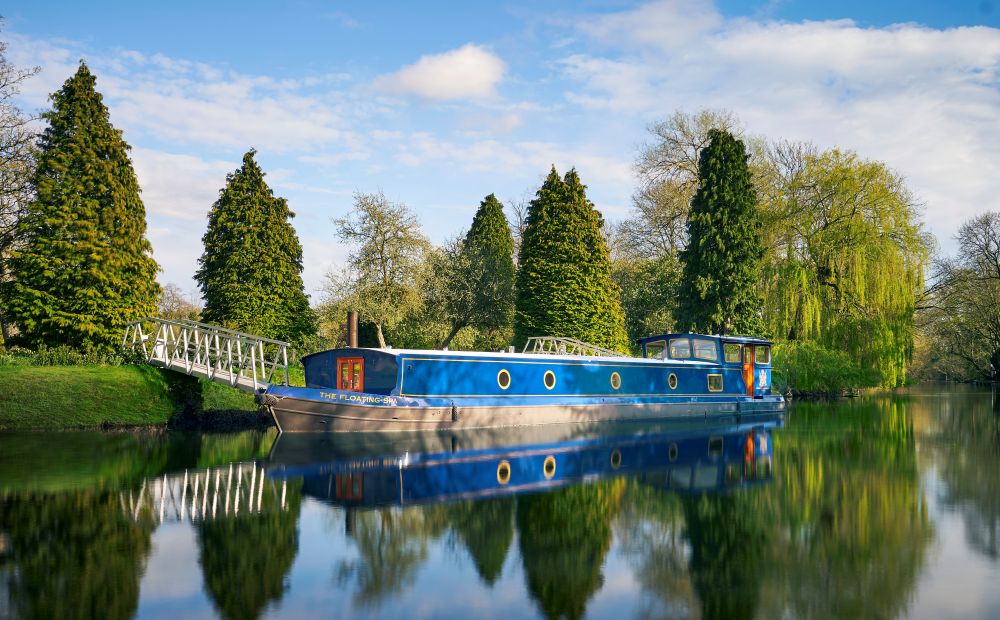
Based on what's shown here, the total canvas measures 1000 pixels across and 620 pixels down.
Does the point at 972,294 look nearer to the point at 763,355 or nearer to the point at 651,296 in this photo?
the point at 651,296

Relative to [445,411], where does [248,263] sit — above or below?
above

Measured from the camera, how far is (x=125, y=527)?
433 inches

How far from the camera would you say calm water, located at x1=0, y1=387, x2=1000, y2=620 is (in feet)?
26.0

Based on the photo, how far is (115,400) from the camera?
2452 cm

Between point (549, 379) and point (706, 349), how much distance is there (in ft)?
27.8

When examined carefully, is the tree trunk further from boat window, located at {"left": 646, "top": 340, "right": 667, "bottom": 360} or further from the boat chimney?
the boat chimney

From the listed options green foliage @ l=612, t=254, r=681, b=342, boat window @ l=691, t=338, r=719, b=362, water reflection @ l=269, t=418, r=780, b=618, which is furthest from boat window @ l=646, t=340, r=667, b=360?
green foliage @ l=612, t=254, r=681, b=342

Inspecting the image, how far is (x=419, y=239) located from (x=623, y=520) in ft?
111

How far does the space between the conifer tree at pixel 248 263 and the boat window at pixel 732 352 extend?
19.1 meters

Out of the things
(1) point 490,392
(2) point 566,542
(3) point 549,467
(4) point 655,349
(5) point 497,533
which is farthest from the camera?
(4) point 655,349

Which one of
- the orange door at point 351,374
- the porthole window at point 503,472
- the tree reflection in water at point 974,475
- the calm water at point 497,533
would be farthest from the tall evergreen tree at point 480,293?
the porthole window at point 503,472

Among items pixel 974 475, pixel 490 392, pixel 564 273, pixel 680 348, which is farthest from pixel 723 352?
pixel 974 475

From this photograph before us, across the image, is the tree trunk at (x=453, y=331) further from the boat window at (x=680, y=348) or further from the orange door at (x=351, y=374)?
the orange door at (x=351, y=374)

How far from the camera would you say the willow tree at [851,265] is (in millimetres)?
41688
